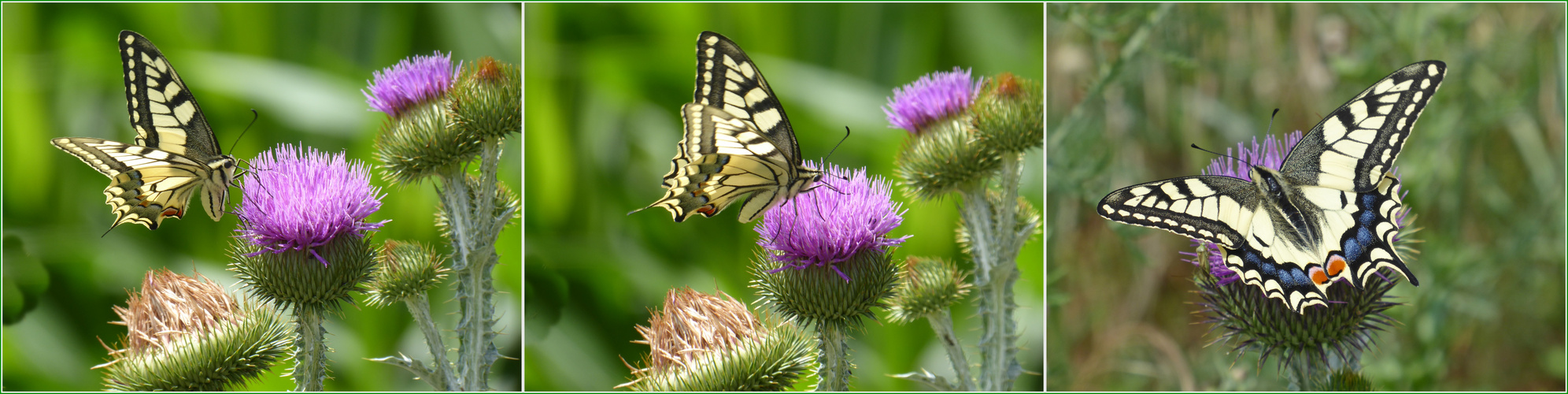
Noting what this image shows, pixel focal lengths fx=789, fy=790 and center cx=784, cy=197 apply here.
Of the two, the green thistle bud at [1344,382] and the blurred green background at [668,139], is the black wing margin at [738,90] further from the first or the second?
the green thistle bud at [1344,382]

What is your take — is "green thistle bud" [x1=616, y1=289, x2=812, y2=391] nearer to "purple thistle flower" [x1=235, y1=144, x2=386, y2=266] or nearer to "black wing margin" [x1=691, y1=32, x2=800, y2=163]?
"black wing margin" [x1=691, y1=32, x2=800, y2=163]

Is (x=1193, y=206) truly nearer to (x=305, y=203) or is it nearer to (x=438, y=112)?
(x=438, y=112)

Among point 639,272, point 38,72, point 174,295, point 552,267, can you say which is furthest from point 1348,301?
point 38,72

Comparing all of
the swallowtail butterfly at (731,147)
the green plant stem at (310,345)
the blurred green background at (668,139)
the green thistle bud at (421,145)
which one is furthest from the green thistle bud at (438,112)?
the swallowtail butterfly at (731,147)

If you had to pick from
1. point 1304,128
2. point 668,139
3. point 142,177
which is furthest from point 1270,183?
point 142,177

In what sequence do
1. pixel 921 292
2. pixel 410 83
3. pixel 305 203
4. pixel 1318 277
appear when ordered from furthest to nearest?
pixel 410 83, pixel 921 292, pixel 305 203, pixel 1318 277

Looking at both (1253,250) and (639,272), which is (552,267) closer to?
(639,272)
